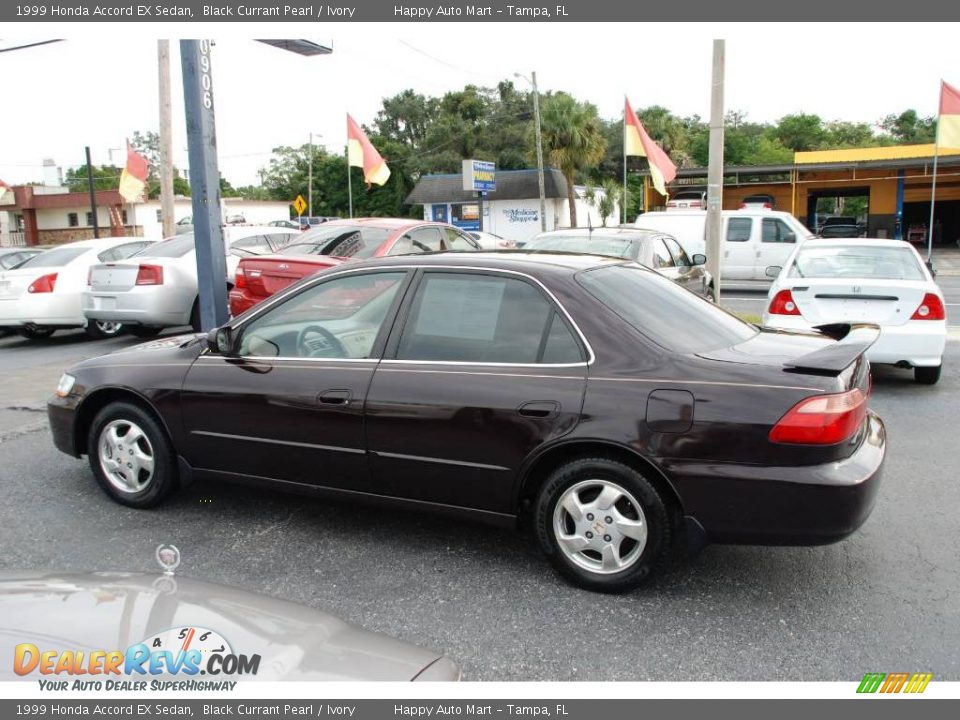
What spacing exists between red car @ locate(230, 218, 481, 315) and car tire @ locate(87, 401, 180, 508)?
13.8 feet

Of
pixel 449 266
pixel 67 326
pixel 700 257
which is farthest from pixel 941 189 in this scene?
pixel 449 266

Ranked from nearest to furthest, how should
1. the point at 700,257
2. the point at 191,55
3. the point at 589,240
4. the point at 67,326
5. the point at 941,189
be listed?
1. the point at 191,55
2. the point at 589,240
3. the point at 700,257
4. the point at 67,326
5. the point at 941,189

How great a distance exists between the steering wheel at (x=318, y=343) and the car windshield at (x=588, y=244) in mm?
4956

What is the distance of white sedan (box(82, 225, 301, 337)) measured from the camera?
34.7 ft

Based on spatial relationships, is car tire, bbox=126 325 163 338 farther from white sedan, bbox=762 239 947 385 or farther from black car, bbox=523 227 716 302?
white sedan, bbox=762 239 947 385

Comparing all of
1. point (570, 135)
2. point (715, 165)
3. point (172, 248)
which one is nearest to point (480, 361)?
point (172, 248)

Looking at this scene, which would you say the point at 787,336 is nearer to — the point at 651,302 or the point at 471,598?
the point at 651,302

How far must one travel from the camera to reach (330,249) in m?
9.66

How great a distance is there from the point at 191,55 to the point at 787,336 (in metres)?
5.47

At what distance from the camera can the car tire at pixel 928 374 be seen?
7812 mm

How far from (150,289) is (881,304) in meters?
8.53

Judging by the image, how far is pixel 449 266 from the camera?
13.6 feet

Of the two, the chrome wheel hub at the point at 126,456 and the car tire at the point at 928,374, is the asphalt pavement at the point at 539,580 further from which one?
the car tire at the point at 928,374

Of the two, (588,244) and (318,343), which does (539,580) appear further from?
(588,244)
